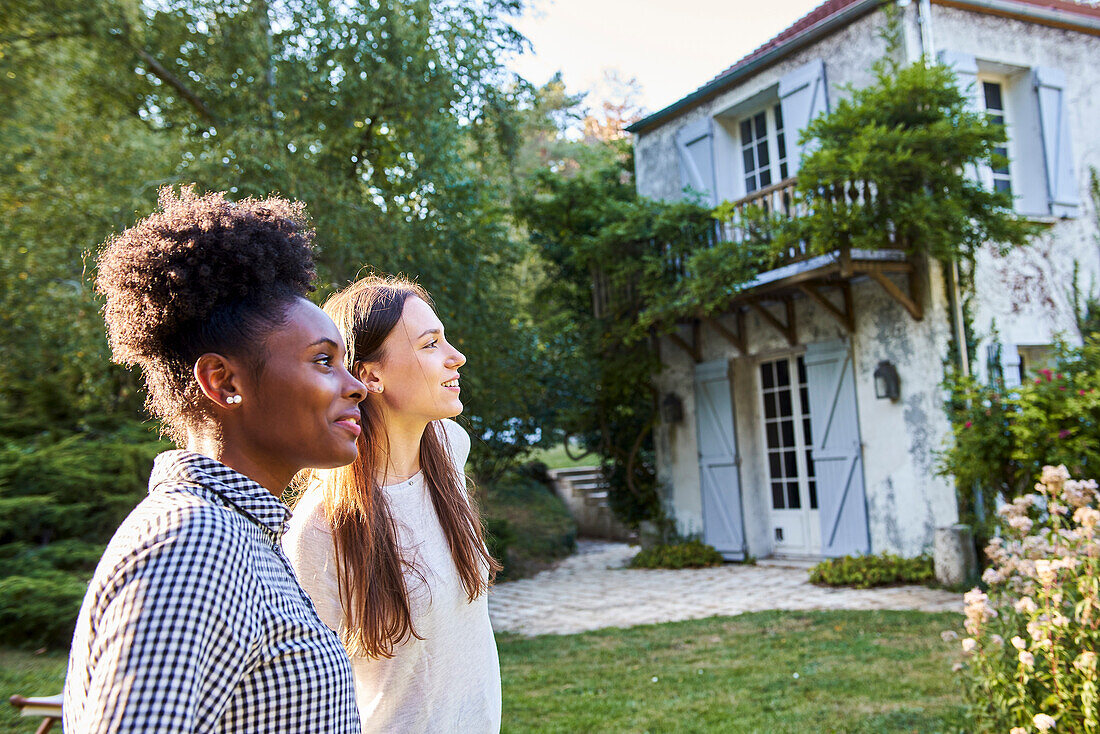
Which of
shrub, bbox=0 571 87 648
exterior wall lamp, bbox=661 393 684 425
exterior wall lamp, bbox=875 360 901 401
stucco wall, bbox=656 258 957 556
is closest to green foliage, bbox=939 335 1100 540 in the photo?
stucco wall, bbox=656 258 957 556

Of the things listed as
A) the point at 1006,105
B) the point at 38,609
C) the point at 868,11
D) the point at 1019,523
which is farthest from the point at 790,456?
the point at 38,609

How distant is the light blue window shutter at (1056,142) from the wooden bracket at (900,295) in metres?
1.96

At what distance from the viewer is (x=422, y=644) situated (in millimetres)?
1695

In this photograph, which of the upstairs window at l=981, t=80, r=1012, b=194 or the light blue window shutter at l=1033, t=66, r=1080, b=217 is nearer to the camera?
the light blue window shutter at l=1033, t=66, r=1080, b=217

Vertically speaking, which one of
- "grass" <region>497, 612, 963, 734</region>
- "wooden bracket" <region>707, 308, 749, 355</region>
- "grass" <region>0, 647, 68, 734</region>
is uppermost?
"wooden bracket" <region>707, 308, 749, 355</region>

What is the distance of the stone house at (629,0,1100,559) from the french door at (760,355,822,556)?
0.07 feet

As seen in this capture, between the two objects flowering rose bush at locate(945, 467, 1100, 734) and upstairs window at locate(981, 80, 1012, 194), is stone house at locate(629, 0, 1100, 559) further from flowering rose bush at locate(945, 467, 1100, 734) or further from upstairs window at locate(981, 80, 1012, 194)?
flowering rose bush at locate(945, 467, 1100, 734)

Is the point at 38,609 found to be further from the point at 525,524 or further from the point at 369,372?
the point at 525,524

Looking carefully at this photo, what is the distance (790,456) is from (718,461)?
970 millimetres

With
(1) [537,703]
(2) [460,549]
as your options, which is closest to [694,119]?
(1) [537,703]

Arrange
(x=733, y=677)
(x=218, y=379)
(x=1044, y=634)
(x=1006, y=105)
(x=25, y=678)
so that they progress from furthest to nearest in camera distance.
→ 1. (x=1006, y=105)
2. (x=733, y=677)
3. (x=25, y=678)
4. (x=1044, y=634)
5. (x=218, y=379)

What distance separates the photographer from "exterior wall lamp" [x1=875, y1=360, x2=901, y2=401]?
8758 millimetres

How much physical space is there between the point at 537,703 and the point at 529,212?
8020 mm

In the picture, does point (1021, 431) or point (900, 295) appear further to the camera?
point (900, 295)
